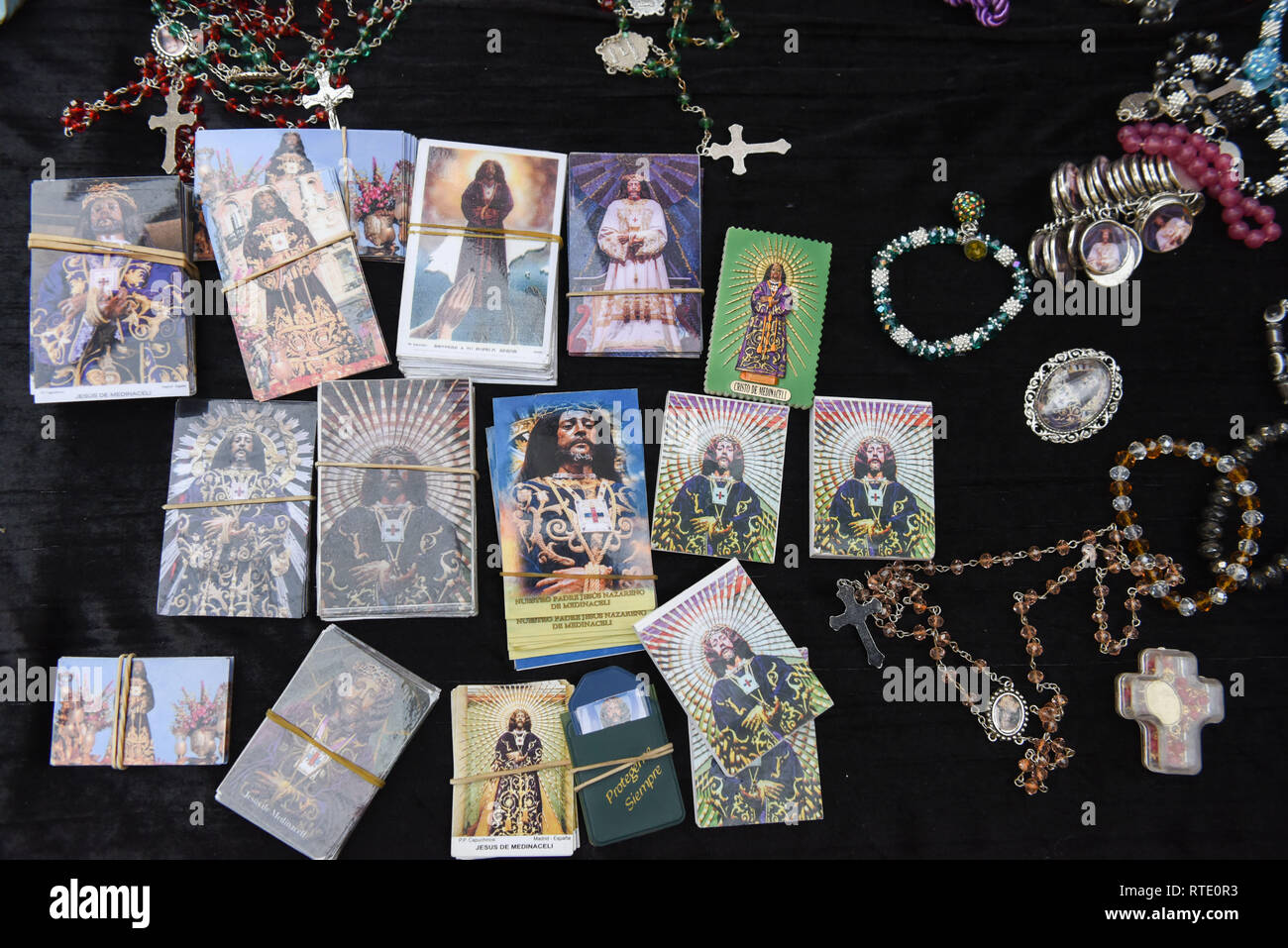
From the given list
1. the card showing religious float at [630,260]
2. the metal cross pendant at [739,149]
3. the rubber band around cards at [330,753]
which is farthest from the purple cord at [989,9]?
the rubber band around cards at [330,753]

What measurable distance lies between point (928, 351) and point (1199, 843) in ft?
5.23

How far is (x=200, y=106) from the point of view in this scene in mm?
2396

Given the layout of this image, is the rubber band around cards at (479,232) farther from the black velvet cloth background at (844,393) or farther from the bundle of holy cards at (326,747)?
the bundle of holy cards at (326,747)

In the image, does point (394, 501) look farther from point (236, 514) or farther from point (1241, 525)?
point (1241, 525)

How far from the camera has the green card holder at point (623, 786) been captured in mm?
2229

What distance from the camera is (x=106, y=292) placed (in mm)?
2268

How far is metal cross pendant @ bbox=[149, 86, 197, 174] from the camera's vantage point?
7.73 feet

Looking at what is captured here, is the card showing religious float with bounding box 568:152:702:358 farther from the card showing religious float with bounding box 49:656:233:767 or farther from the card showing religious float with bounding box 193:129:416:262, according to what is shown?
the card showing religious float with bounding box 49:656:233:767

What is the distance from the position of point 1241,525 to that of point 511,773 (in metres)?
2.22

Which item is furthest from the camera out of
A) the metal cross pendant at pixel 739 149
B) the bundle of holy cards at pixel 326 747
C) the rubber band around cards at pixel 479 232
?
the metal cross pendant at pixel 739 149

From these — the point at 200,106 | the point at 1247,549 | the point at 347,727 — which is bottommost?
the point at 347,727

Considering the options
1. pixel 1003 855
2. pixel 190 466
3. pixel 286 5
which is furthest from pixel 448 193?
pixel 1003 855

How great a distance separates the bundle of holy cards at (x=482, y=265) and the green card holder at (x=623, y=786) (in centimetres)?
100
